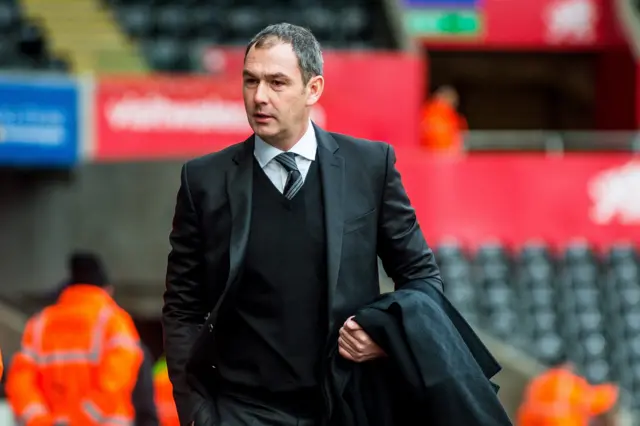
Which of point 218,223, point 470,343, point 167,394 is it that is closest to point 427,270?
point 470,343

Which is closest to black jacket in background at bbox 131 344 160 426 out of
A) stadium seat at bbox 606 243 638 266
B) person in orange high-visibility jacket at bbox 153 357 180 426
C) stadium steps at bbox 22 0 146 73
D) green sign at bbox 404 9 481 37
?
person in orange high-visibility jacket at bbox 153 357 180 426

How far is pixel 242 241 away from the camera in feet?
12.8

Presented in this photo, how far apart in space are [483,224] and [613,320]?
161cm

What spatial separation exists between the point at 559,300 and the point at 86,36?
557cm

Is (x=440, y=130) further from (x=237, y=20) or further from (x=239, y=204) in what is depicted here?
(x=239, y=204)

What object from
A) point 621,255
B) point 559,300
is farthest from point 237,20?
point 559,300

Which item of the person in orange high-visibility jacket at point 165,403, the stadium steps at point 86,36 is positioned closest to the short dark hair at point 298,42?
the person in orange high-visibility jacket at point 165,403

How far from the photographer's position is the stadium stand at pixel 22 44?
14.0m

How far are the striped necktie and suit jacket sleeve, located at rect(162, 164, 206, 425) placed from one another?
244 mm

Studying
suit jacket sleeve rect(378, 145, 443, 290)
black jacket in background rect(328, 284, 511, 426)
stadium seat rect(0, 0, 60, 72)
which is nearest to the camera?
black jacket in background rect(328, 284, 511, 426)

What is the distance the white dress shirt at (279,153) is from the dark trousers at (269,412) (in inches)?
20.6

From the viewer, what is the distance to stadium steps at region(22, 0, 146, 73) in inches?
575

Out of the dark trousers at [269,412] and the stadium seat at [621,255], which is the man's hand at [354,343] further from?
the stadium seat at [621,255]

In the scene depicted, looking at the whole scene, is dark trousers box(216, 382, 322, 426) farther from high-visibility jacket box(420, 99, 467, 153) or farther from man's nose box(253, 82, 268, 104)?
high-visibility jacket box(420, 99, 467, 153)
